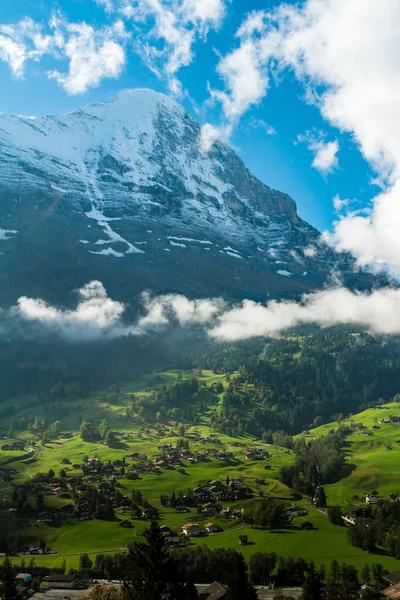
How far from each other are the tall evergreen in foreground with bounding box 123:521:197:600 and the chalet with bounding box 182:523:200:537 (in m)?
79.4

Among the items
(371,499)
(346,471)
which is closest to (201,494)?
(371,499)

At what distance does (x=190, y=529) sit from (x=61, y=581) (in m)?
38.2

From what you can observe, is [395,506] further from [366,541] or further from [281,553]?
[281,553]

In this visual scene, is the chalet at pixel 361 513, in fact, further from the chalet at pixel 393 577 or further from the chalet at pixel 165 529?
the chalet at pixel 165 529

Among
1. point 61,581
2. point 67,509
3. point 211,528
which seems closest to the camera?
point 61,581

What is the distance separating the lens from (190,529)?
419 ft

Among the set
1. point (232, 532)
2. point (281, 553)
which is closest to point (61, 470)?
point (232, 532)

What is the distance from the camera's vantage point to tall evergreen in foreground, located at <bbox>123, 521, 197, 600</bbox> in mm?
49812

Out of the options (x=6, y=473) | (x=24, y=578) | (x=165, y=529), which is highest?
(x=6, y=473)

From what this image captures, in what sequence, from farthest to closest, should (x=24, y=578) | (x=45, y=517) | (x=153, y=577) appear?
(x=45, y=517) → (x=24, y=578) → (x=153, y=577)

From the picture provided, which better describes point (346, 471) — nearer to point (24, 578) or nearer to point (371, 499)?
point (371, 499)

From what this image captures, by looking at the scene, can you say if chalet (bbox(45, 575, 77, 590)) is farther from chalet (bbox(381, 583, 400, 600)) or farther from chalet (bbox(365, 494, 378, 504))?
chalet (bbox(365, 494, 378, 504))

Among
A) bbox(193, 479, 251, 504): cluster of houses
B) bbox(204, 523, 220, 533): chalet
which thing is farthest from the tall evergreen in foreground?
bbox(193, 479, 251, 504): cluster of houses

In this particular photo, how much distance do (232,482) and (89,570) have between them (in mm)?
72870
